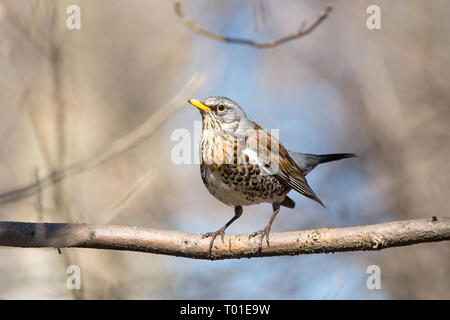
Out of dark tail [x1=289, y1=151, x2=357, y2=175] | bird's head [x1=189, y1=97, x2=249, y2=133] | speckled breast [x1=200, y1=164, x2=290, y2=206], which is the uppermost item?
bird's head [x1=189, y1=97, x2=249, y2=133]

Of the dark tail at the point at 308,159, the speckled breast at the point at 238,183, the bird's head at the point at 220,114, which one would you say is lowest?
the speckled breast at the point at 238,183

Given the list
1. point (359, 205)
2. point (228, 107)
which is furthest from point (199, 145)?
point (359, 205)

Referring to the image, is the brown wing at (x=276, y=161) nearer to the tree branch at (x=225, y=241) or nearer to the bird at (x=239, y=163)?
the bird at (x=239, y=163)

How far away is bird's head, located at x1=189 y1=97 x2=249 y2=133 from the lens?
5.24 metres

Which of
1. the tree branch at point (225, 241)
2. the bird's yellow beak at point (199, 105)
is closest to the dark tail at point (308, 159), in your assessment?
the bird's yellow beak at point (199, 105)

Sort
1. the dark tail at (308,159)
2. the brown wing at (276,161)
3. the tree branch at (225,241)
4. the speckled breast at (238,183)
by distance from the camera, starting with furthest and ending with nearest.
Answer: the dark tail at (308,159), the brown wing at (276,161), the speckled breast at (238,183), the tree branch at (225,241)

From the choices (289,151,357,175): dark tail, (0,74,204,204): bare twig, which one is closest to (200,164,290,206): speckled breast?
(289,151,357,175): dark tail

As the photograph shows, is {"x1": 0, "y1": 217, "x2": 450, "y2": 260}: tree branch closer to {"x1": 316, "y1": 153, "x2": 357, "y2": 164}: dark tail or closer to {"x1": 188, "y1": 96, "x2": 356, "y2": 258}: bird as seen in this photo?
{"x1": 188, "y1": 96, "x2": 356, "y2": 258}: bird

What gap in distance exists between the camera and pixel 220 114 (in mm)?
5289

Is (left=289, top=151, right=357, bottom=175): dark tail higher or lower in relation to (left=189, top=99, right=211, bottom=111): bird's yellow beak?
lower

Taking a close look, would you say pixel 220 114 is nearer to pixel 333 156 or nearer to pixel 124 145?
pixel 333 156

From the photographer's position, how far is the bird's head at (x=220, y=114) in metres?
5.24

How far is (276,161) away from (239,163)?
56 cm

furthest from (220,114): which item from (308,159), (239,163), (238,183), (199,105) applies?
(308,159)
